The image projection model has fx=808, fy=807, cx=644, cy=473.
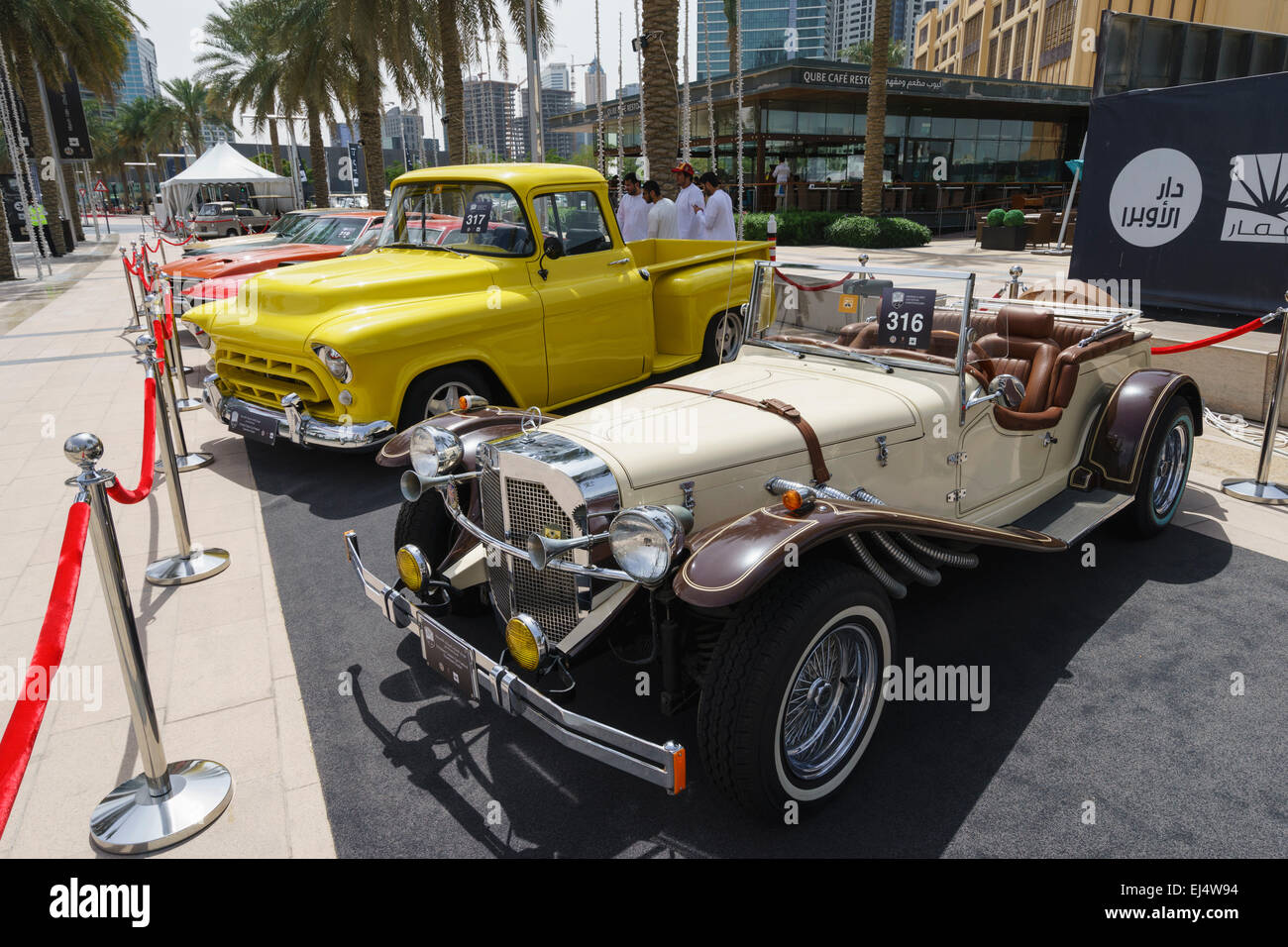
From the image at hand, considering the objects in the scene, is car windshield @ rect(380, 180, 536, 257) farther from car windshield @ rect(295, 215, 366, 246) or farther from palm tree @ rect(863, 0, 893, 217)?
palm tree @ rect(863, 0, 893, 217)

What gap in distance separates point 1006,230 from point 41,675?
2142 cm

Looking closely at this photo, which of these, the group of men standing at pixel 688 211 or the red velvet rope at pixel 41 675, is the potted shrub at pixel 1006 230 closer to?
the group of men standing at pixel 688 211

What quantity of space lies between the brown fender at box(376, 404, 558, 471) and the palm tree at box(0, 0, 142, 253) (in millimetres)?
26783

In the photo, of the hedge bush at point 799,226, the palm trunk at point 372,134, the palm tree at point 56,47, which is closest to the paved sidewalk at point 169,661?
the palm trunk at point 372,134

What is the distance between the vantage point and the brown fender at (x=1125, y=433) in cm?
434

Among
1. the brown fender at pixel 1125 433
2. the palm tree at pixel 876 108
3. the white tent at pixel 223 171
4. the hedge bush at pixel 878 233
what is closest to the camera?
the brown fender at pixel 1125 433

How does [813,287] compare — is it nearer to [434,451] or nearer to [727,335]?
[434,451]

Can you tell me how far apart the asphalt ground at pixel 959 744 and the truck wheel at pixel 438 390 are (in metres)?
1.67

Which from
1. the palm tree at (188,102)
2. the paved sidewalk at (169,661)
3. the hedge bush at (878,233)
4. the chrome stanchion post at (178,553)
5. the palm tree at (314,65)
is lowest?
the paved sidewalk at (169,661)

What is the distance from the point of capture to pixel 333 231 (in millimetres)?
12023

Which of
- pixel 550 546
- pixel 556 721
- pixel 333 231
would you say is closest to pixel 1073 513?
pixel 550 546

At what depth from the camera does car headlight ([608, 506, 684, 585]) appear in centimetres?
236

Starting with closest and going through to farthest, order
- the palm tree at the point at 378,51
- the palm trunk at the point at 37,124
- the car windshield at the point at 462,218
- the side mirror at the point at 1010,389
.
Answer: the side mirror at the point at 1010,389
the car windshield at the point at 462,218
the palm tree at the point at 378,51
the palm trunk at the point at 37,124

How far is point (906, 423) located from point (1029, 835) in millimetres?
1570
